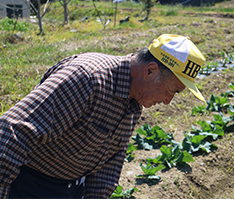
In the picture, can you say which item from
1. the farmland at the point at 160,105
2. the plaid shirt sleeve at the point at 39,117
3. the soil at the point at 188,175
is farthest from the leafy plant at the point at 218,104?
the plaid shirt sleeve at the point at 39,117

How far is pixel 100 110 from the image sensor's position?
1499 millimetres

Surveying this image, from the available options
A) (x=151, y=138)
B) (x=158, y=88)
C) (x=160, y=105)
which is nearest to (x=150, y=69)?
(x=158, y=88)

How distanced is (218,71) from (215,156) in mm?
3836

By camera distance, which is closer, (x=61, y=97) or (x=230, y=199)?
(x=61, y=97)

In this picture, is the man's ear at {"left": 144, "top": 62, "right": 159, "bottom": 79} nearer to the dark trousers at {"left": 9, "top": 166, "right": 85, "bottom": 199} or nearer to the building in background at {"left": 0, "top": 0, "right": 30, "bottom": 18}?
the dark trousers at {"left": 9, "top": 166, "right": 85, "bottom": 199}

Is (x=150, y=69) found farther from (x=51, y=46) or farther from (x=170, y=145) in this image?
(x=51, y=46)

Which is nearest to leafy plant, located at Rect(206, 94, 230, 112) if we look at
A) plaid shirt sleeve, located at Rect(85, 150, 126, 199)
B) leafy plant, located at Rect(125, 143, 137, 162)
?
leafy plant, located at Rect(125, 143, 137, 162)

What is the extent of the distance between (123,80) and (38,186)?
83cm

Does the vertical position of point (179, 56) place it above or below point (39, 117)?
above

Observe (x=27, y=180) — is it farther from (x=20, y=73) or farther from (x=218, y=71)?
(x=218, y=71)

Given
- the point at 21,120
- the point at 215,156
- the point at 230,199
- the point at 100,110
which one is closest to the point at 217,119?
the point at 215,156

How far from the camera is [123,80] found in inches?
61.5

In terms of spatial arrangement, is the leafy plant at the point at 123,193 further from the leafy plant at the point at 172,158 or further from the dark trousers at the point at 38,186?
the dark trousers at the point at 38,186

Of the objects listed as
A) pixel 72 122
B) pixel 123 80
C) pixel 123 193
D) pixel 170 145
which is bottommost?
pixel 170 145
